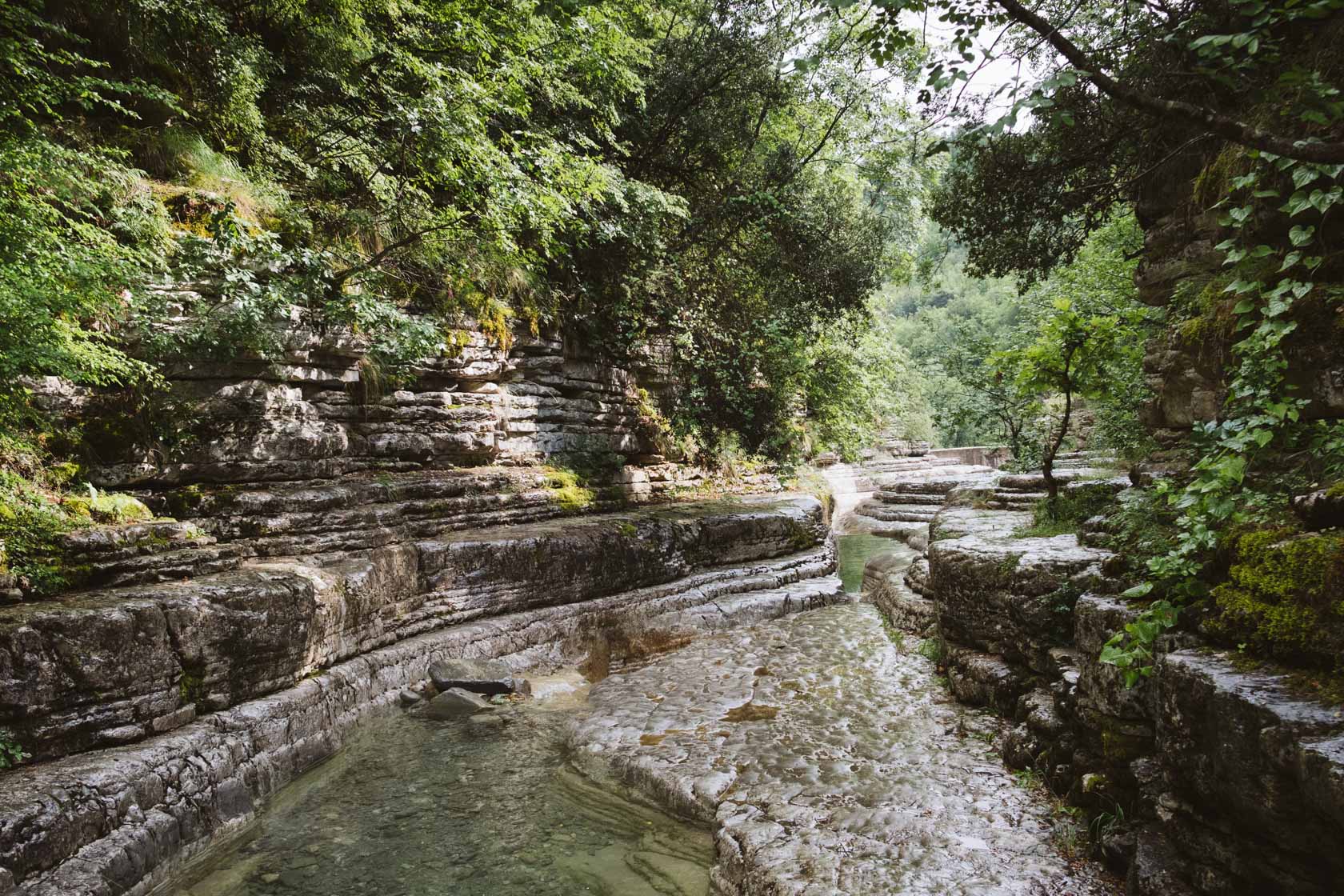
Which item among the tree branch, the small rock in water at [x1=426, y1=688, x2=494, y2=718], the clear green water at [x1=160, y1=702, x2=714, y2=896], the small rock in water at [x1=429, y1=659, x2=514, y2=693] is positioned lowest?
the clear green water at [x1=160, y1=702, x2=714, y2=896]

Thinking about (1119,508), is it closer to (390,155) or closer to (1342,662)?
(1342,662)

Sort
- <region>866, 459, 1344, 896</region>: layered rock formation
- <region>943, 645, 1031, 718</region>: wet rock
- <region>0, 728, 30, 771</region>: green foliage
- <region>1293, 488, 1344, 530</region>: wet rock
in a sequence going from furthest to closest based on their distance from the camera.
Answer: <region>943, 645, 1031, 718</region>: wet rock, <region>0, 728, 30, 771</region>: green foliage, <region>1293, 488, 1344, 530</region>: wet rock, <region>866, 459, 1344, 896</region>: layered rock formation

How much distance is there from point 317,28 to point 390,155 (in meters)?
1.73

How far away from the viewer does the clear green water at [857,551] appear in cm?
1152

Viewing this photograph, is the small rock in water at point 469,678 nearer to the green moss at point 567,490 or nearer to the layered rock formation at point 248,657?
the layered rock formation at point 248,657

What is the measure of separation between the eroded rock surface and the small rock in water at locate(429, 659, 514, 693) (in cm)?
96

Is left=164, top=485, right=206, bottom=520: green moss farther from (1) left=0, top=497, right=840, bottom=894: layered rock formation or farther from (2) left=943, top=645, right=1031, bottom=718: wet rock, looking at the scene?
(2) left=943, top=645, right=1031, bottom=718: wet rock

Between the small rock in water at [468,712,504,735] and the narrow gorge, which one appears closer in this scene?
the narrow gorge

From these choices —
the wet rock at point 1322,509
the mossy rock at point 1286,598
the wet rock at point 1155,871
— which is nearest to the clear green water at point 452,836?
the wet rock at point 1155,871

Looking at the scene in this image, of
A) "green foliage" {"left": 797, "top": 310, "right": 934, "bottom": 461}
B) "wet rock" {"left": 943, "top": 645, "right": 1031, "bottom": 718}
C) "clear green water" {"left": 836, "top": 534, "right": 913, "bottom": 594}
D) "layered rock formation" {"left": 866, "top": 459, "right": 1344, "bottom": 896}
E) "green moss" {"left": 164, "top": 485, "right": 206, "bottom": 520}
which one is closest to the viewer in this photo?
"layered rock formation" {"left": 866, "top": 459, "right": 1344, "bottom": 896}

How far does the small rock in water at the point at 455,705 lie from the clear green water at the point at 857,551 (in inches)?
266

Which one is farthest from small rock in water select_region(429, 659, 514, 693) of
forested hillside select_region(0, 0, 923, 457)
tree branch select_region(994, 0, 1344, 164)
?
tree branch select_region(994, 0, 1344, 164)

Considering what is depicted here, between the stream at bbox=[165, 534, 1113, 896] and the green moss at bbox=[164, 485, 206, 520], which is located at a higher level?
the green moss at bbox=[164, 485, 206, 520]

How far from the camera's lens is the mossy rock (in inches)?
92.7
